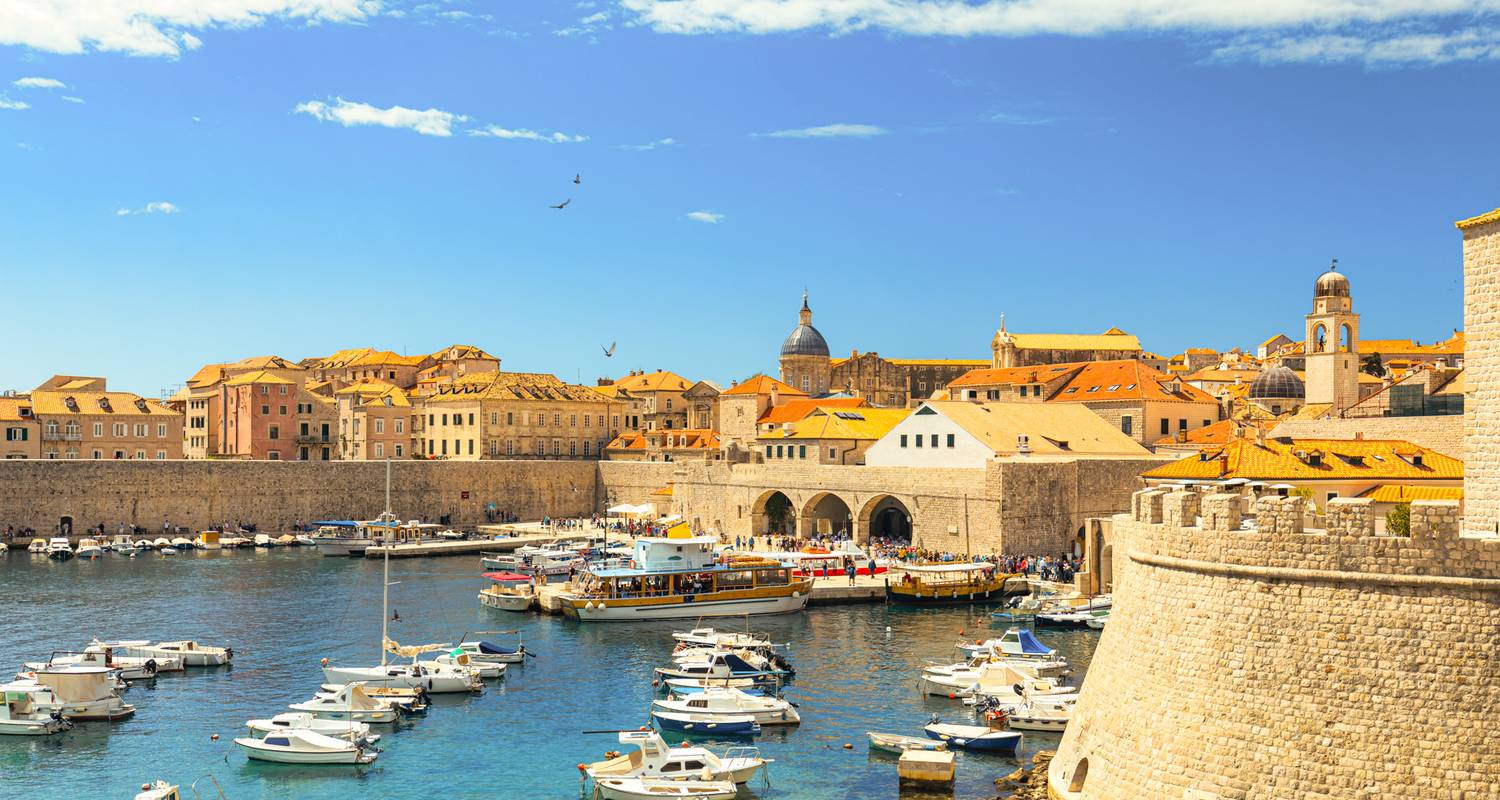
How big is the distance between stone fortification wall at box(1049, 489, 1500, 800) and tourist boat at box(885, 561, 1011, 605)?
2973cm

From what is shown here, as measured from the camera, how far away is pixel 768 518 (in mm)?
63094

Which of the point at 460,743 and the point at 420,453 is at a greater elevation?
the point at 420,453

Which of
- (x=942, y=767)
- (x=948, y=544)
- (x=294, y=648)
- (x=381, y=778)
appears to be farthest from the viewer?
(x=948, y=544)

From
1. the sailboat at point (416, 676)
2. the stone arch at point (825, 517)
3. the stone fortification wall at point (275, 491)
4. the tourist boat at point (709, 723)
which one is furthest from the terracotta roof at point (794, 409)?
the tourist boat at point (709, 723)

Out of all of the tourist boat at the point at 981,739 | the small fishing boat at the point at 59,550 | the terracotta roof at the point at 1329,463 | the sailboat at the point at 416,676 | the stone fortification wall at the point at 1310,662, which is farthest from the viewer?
the small fishing boat at the point at 59,550

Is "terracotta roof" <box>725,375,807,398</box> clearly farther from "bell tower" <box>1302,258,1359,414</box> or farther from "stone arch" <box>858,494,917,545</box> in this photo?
"bell tower" <box>1302,258,1359,414</box>

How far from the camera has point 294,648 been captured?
36094 mm

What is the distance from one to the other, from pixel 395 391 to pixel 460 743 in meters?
62.3

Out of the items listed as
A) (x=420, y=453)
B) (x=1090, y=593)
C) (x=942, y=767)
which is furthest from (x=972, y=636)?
(x=420, y=453)

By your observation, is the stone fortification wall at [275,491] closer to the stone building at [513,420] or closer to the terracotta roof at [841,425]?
the stone building at [513,420]

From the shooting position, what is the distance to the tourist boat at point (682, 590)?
42.0m

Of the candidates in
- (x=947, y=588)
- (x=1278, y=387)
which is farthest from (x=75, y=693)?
(x=1278, y=387)

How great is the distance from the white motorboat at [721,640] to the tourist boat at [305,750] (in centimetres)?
1119

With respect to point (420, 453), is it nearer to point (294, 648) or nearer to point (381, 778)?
point (294, 648)
